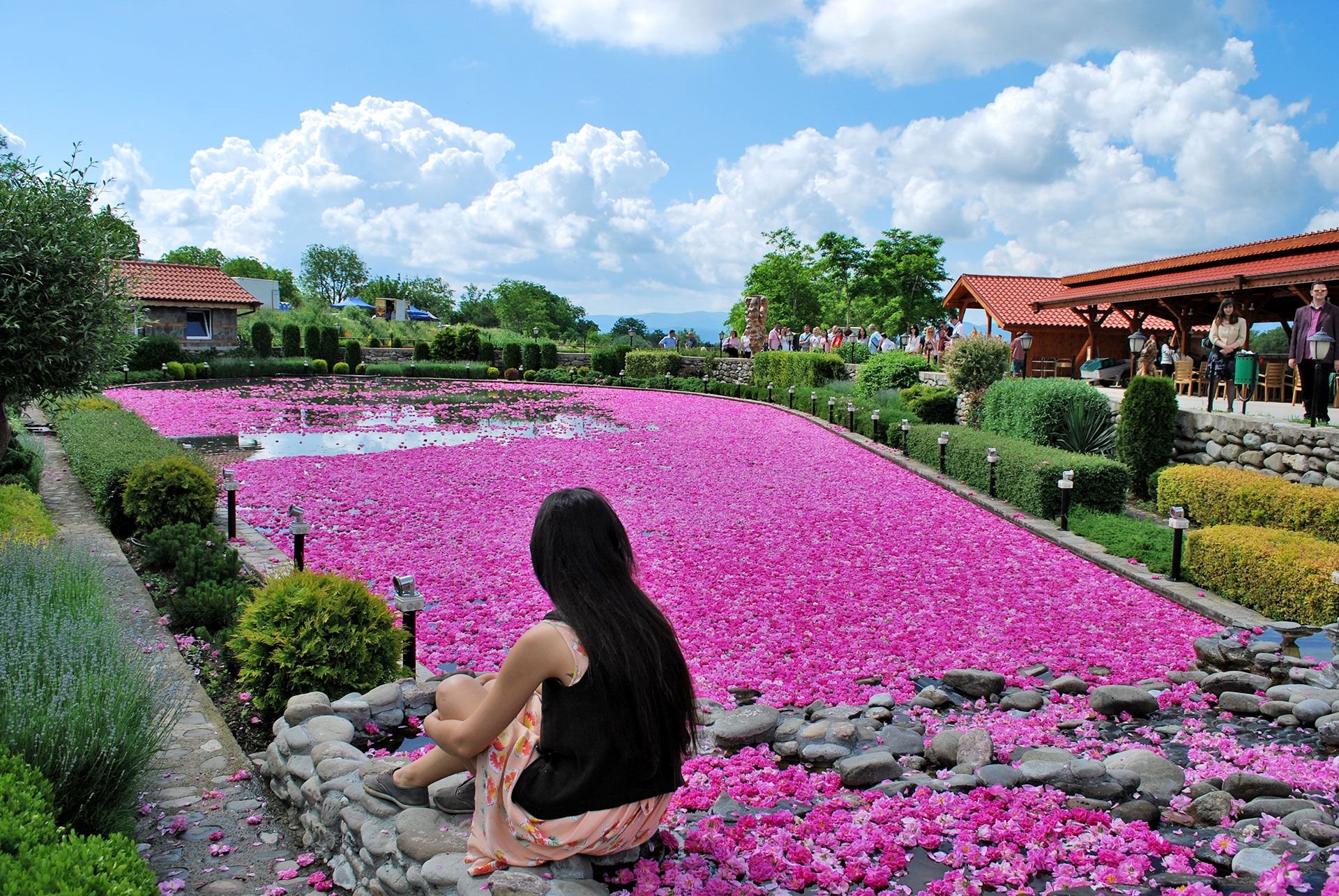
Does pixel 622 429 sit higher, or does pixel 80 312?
pixel 80 312

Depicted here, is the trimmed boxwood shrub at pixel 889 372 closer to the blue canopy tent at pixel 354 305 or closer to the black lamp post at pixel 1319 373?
the black lamp post at pixel 1319 373

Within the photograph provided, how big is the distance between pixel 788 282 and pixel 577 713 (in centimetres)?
6061

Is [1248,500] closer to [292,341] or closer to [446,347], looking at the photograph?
[446,347]

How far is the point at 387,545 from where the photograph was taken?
8.53 meters

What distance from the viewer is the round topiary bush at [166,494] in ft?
27.1

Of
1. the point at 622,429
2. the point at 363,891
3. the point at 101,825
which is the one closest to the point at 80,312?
the point at 101,825

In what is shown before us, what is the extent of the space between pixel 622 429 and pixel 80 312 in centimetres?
1220

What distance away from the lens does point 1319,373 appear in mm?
9977

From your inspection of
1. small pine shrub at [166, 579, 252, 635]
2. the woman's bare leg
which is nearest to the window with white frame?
small pine shrub at [166, 579, 252, 635]

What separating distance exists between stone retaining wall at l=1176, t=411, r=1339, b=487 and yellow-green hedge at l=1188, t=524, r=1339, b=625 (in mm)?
2756

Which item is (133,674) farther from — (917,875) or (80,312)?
(80,312)

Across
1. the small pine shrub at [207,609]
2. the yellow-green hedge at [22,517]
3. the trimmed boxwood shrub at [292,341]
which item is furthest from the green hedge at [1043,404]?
the trimmed boxwood shrub at [292,341]

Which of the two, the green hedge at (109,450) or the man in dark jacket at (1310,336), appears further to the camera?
the man in dark jacket at (1310,336)

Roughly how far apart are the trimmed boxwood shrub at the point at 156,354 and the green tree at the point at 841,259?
38.3m
